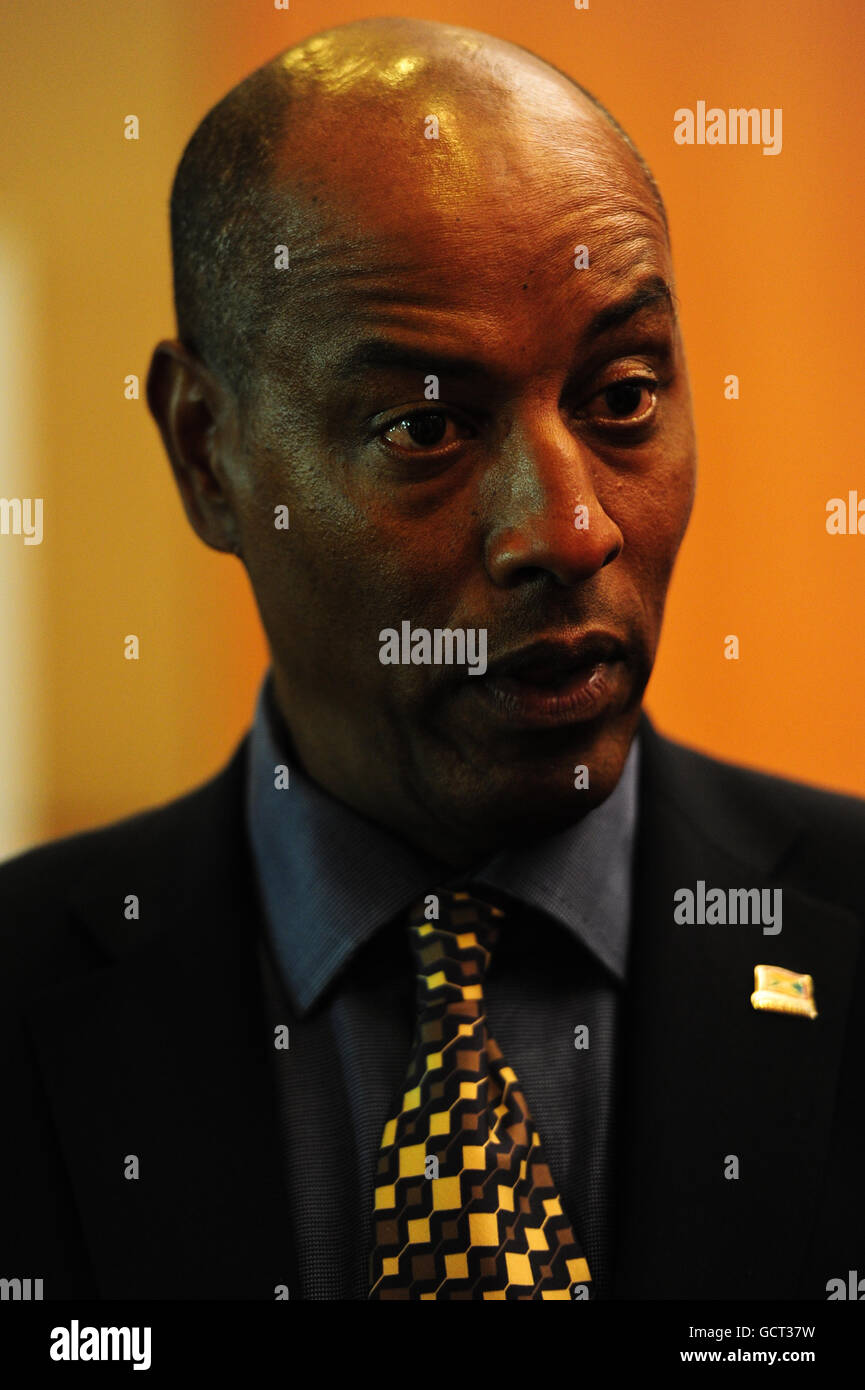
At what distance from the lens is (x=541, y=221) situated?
37.4 inches

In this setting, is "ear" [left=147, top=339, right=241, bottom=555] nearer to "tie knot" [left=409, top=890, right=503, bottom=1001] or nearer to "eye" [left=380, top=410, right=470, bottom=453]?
"eye" [left=380, top=410, right=470, bottom=453]

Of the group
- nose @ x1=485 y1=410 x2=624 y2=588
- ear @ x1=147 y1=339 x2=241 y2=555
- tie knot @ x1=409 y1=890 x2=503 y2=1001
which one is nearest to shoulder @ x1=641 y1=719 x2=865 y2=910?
tie knot @ x1=409 y1=890 x2=503 y2=1001

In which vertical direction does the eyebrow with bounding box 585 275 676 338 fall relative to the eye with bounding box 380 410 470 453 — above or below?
above

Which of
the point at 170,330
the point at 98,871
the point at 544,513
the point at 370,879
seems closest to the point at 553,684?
the point at 544,513

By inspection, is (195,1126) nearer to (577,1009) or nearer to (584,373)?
(577,1009)

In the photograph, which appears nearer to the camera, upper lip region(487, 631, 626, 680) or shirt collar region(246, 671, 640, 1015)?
upper lip region(487, 631, 626, 680)

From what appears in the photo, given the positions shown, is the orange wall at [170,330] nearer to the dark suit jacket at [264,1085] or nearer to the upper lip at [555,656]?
the dark suit jacket at [264,1085]

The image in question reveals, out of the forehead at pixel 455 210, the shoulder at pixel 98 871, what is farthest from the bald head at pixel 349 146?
the shoulder at pixel 98 871

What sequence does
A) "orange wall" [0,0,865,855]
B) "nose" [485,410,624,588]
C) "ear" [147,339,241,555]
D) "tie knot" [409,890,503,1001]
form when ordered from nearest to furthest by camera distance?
1. "nose" [485,410,624,588]
2. "tie knot" [409,890,503,1001]
3. "ear" [147,339,241,555]
4. "orange wall" [0,0,865,855]

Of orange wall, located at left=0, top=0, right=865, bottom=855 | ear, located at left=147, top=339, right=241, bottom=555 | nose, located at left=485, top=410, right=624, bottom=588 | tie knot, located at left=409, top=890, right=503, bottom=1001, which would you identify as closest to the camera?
nose, located at left=485, top=410, right=624, bottom=588

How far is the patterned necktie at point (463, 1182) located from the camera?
95 centimetres

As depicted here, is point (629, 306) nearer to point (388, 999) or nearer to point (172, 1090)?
point (388, 999)

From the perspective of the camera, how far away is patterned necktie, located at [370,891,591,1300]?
948 millimetres

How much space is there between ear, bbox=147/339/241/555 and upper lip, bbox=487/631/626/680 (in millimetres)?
309
